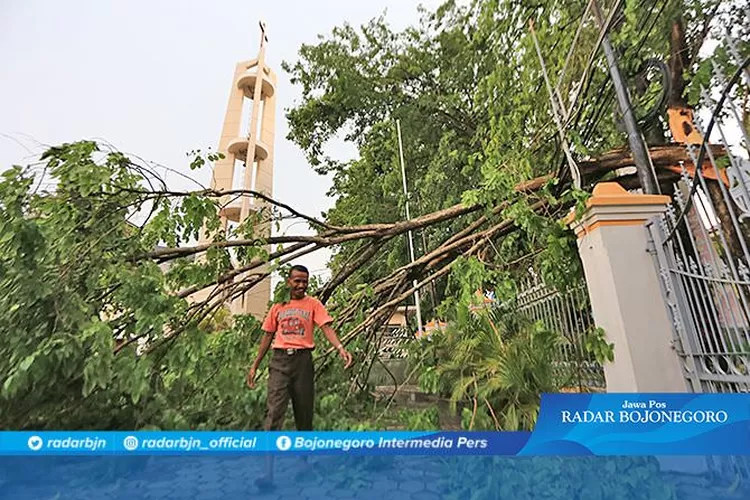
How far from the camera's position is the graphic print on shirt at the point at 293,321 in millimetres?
2332

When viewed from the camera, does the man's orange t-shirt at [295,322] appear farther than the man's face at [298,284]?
No

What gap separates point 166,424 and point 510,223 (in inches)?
127

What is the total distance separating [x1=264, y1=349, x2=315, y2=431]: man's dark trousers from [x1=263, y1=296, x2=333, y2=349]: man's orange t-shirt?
47mm

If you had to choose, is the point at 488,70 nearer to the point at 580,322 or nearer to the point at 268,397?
the point at 580,322

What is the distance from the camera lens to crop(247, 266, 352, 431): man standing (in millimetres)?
2264

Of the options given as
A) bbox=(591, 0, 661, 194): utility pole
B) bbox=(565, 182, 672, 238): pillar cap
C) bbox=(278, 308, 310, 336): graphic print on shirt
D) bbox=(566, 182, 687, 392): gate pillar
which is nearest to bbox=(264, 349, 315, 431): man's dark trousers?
bbox=(278, 308, 310, 336): graphic print on shirt

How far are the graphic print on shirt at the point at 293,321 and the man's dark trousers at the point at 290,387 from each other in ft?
0.38

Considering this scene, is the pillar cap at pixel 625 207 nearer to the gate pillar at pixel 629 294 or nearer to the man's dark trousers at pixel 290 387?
the gate pillar at pixel 629 294

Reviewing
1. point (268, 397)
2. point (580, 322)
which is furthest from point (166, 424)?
point (580, 322)

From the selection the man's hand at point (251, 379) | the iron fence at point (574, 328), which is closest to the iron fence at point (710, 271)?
the iron fence at point (574, 328)

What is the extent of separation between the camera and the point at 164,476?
1932 millimetres

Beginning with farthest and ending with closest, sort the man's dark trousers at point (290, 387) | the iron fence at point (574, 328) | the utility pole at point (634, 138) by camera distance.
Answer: the iron fence at point (574, 328)
the utility pole at point (634, 138)
the man's dark trousers at point (290, 387)

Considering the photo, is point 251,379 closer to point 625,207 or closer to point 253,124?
point 625,207
